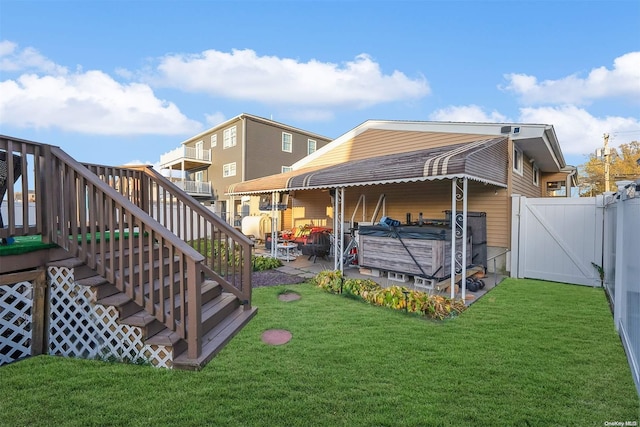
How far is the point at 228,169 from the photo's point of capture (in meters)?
22.0

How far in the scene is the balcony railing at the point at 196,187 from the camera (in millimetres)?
22453

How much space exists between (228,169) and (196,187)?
320cm

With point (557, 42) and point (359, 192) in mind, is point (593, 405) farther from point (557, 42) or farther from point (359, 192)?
point (557, 42)

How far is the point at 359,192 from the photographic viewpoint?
10672mm

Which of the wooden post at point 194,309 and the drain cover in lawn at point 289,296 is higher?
the wooden post at point 194,309

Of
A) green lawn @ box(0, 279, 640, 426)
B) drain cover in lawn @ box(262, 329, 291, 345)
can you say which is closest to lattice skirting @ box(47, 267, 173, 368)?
green lawn @ box(0, 279, 640, 426)

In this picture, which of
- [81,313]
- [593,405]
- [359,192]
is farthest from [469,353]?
[359,192]

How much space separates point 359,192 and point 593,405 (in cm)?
848

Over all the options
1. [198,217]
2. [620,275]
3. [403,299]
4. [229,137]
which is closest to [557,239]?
[620,275]

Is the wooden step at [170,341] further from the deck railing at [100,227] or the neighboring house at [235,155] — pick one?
the neighboring house at [235,155]

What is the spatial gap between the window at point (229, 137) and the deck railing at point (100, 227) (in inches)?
725

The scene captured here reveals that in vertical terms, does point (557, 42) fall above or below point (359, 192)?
above

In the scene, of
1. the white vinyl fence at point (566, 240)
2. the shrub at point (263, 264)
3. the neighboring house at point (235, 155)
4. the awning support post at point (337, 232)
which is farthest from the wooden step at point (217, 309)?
Answer: the neighboring house at point (235, 155)

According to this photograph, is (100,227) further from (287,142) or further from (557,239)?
(287,142)
